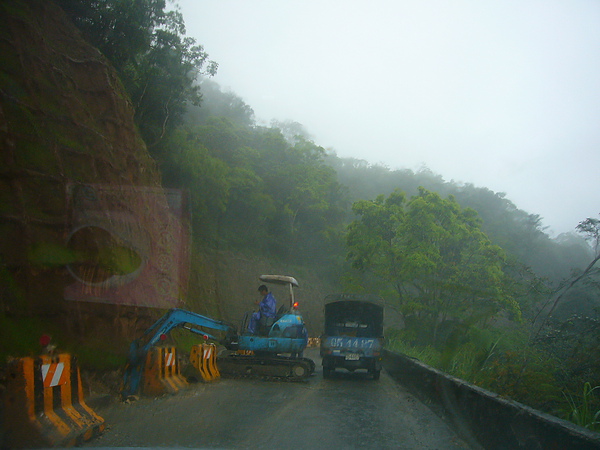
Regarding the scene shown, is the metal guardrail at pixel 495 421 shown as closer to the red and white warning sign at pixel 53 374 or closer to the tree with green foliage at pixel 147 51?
the red and white warning sign at pixel 53 374

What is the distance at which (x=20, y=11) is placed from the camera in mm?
14305

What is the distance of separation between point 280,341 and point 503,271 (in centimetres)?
1375

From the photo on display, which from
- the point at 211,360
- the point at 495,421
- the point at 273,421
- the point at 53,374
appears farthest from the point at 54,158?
the point at 495,421

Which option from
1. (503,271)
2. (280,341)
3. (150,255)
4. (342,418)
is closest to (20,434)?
(342,418)

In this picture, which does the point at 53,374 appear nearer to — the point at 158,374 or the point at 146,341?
the point at 158,374

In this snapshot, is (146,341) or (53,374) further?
(146,341)

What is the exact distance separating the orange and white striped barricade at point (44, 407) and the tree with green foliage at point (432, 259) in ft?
62.5

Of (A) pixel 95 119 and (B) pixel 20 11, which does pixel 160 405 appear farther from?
(B) pixel 20 11

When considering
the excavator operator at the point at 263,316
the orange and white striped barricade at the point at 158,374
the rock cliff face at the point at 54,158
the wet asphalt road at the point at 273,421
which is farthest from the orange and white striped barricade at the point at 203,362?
the rock cliff face at the point at 54,158

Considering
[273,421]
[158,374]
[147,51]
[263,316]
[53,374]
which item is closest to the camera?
[53,374]

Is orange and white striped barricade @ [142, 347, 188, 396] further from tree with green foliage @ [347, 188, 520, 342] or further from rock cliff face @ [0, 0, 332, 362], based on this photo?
tree with green foliage @ [347, 188, 520, 342]

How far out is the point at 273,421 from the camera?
8.11 m

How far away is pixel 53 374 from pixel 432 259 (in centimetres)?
2297

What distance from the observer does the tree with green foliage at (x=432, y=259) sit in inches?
944
